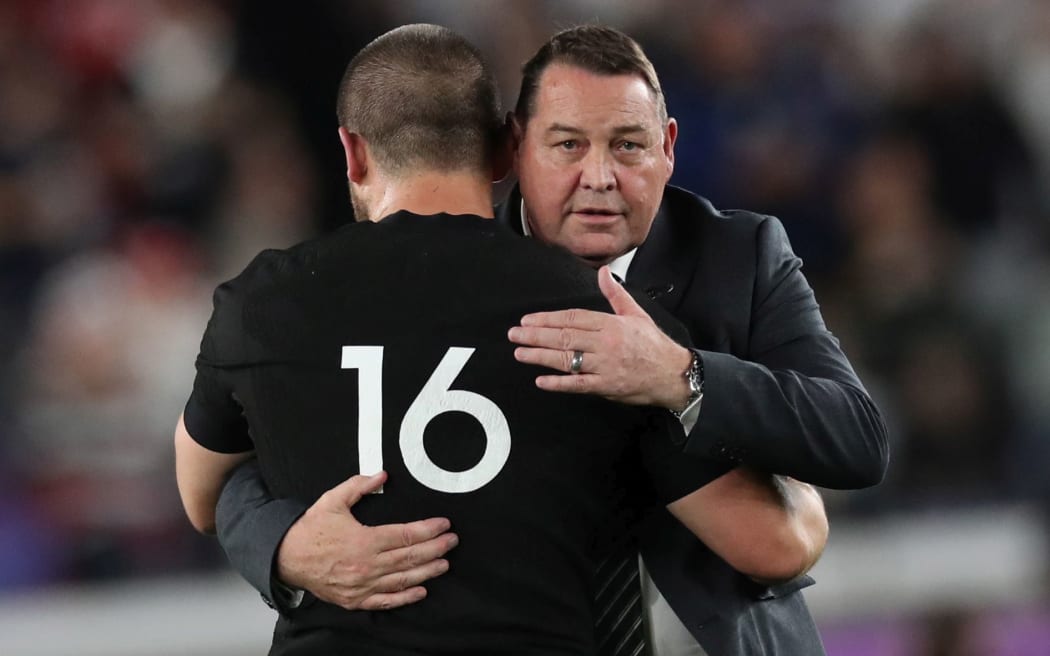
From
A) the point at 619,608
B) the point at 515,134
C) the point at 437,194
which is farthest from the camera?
the point at 515,134

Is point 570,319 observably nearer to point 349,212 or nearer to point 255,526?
point 255,526

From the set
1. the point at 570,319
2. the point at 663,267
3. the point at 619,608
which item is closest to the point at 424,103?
the point at 570,319

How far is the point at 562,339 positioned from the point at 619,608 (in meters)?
0.51

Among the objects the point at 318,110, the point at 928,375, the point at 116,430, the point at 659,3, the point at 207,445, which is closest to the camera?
the point at 207,445

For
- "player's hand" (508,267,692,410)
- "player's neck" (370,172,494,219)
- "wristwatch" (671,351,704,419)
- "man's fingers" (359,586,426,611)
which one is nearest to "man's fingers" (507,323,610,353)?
"player's hand" (508,267,692,410)

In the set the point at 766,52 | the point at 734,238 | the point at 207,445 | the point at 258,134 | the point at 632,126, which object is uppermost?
the point at 766,52

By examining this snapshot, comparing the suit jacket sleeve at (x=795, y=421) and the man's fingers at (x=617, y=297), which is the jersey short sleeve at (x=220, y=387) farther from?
the suit jacket sleeve at (x=795, y=421)

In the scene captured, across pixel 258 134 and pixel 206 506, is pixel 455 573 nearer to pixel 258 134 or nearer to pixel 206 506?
pixel 206 506

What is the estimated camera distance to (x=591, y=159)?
238 centimetres

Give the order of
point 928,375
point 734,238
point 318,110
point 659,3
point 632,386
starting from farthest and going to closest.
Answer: point 659,3 < point 318,110 < point 928,375 < point 734,238 < point 632,386

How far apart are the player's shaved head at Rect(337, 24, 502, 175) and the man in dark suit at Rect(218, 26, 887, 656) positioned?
0.64 feet

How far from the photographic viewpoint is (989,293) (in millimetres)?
Result: 5891

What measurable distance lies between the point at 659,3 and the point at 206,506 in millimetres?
4218

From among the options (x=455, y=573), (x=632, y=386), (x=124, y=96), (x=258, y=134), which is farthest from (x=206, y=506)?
(x=124, y=96)
